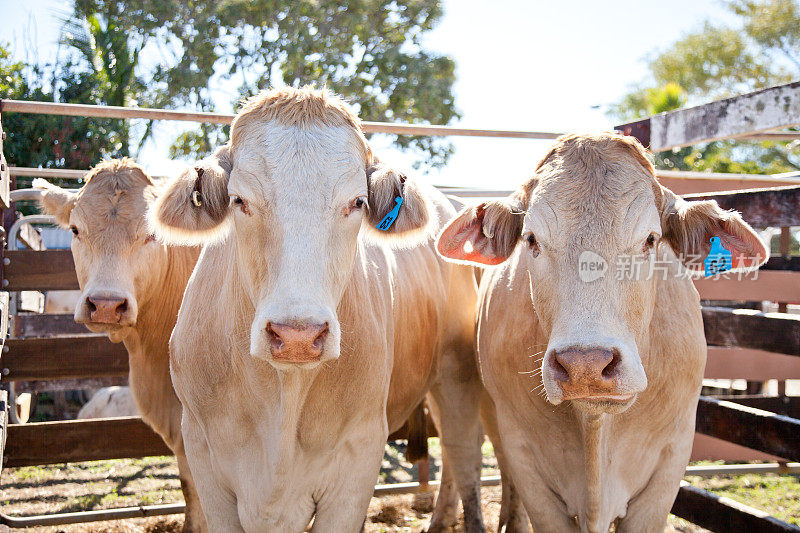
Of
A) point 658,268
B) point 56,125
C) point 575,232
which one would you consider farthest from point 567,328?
point 56,125

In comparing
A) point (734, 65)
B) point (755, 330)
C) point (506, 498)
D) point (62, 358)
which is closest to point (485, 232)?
point (755, 330)

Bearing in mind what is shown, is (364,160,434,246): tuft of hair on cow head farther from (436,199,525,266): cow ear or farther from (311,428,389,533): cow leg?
(311,428,389,533): cow leg

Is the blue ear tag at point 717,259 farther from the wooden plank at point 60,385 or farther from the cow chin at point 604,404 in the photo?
the wooden plank at point 60,385

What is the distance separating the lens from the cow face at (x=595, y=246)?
7.94 ft

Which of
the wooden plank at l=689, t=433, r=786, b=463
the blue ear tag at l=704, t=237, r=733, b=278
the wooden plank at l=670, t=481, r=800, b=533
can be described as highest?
the blue ear tag at l=704, t=237, r=733, b=278

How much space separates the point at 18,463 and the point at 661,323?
4001mm

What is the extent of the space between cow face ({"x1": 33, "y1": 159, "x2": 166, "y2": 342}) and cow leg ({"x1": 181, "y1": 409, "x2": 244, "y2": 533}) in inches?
45.8

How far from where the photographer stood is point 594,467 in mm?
2920

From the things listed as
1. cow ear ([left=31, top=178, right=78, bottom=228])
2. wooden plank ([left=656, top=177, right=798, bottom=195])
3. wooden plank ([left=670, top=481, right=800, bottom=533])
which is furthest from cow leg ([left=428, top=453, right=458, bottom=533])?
wooden plank ([left=656, top=177, right=798, bottom=195])

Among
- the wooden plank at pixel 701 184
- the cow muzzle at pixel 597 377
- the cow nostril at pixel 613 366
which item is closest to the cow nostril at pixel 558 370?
the cow muzzle at pixel 597 377

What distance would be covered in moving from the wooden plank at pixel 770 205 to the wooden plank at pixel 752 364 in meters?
2.22

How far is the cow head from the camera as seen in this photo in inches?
92.3

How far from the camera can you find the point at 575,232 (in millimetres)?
2688

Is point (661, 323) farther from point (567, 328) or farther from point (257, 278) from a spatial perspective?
point (257, 278)
